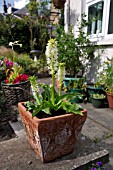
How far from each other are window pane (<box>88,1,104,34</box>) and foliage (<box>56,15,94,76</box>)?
23 cm

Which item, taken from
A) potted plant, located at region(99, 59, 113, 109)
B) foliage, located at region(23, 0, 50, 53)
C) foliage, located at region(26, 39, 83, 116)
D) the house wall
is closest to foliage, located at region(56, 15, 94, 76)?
the house wall

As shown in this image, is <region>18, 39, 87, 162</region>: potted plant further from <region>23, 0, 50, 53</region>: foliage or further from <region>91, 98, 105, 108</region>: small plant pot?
<region>23, 0, 50, 53</region>: foliage

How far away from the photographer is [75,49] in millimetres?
3270

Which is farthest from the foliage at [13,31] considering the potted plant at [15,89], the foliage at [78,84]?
the potted plant at [15,89]

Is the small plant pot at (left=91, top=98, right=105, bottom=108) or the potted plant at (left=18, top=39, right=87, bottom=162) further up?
the potted plant at (left=18, top=39, right=87, bottom=162)

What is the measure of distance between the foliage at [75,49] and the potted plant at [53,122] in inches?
89.1

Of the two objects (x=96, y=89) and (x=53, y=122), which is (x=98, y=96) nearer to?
(x=96, y=89)

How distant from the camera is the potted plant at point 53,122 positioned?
2.98 feet

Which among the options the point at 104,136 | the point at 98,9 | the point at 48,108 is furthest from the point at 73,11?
the point at 48,108

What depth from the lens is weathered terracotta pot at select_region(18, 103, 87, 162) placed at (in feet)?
2.93

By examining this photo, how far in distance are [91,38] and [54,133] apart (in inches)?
113

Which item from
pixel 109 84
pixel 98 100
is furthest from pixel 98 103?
pixel 109 84

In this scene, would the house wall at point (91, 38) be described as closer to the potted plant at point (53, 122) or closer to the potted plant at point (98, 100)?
the potted plant at point (98, 100)

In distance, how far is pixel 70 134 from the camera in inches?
39.4
